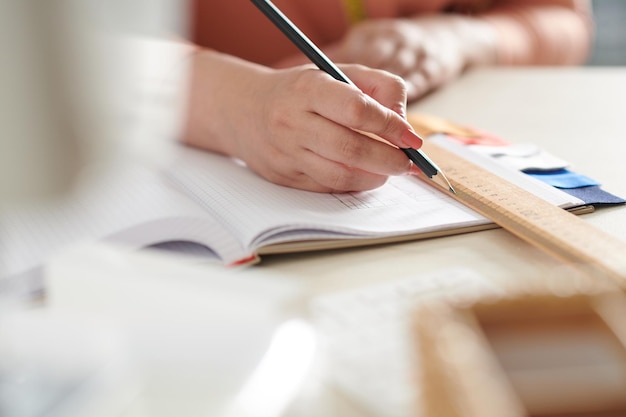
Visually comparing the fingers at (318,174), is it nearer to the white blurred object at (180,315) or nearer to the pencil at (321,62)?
the pencil at (321,62)

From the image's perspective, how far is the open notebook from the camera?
0.57 m

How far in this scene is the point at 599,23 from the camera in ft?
9.23

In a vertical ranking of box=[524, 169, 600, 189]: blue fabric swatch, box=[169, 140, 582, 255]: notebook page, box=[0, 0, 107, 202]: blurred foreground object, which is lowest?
box=[169, 140, 582, 255]: notebook page

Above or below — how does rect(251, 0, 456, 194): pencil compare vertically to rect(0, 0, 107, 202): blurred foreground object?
below

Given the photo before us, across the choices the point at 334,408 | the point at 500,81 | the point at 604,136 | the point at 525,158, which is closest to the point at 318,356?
the point at 334,408

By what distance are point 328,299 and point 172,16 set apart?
0.31 m

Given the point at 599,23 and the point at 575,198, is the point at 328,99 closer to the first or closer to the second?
the point at 575,198

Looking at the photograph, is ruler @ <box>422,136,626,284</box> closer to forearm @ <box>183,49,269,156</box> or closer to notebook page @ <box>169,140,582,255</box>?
notebook page @ <box>169,140,582,255</box>

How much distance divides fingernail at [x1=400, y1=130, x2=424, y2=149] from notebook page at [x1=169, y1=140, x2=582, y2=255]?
56 millimetres

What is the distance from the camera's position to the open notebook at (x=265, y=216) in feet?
1.87

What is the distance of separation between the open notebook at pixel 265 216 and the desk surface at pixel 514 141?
0.5 inches

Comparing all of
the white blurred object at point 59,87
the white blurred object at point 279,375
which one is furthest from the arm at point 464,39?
the white blurred object at point 59,87

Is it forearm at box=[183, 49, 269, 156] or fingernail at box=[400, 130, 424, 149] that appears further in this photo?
forearm at box=[183, 49, 269, 156]

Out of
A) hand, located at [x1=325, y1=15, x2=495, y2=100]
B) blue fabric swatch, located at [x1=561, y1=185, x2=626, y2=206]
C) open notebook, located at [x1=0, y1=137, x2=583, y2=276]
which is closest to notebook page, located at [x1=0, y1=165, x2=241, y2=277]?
open notebook, located at [x1=0, y1=137, x2=583, y2=276]
